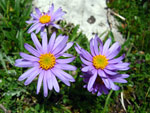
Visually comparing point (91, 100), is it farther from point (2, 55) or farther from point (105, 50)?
point (2, 55)

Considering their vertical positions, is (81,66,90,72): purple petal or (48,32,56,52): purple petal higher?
(48,32,56,52): purple petal

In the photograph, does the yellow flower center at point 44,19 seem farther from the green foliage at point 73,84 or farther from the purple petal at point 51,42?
the purple petal at point 51,42

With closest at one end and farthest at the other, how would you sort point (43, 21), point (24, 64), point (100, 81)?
point (24, 64)
point (100, 81)
point (43, 21)

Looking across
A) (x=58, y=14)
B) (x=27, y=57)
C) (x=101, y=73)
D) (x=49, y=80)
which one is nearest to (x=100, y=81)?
(x=101, y=73)

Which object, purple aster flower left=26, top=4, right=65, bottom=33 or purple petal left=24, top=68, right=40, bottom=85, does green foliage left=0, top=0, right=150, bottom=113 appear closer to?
purple aster flower left=26, top=4, right=65, bottom=33

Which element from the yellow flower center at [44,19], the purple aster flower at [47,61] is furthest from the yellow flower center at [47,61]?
the yellow flower center at [44,19]

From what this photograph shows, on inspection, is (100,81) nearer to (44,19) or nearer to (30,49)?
(30,49)

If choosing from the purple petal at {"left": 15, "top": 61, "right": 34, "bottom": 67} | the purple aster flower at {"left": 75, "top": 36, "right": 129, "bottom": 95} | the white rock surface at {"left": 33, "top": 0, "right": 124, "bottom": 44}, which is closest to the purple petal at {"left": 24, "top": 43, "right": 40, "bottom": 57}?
the purple petal at {"left": 15, "top": 61, "right": 34, "bottom": 67}
